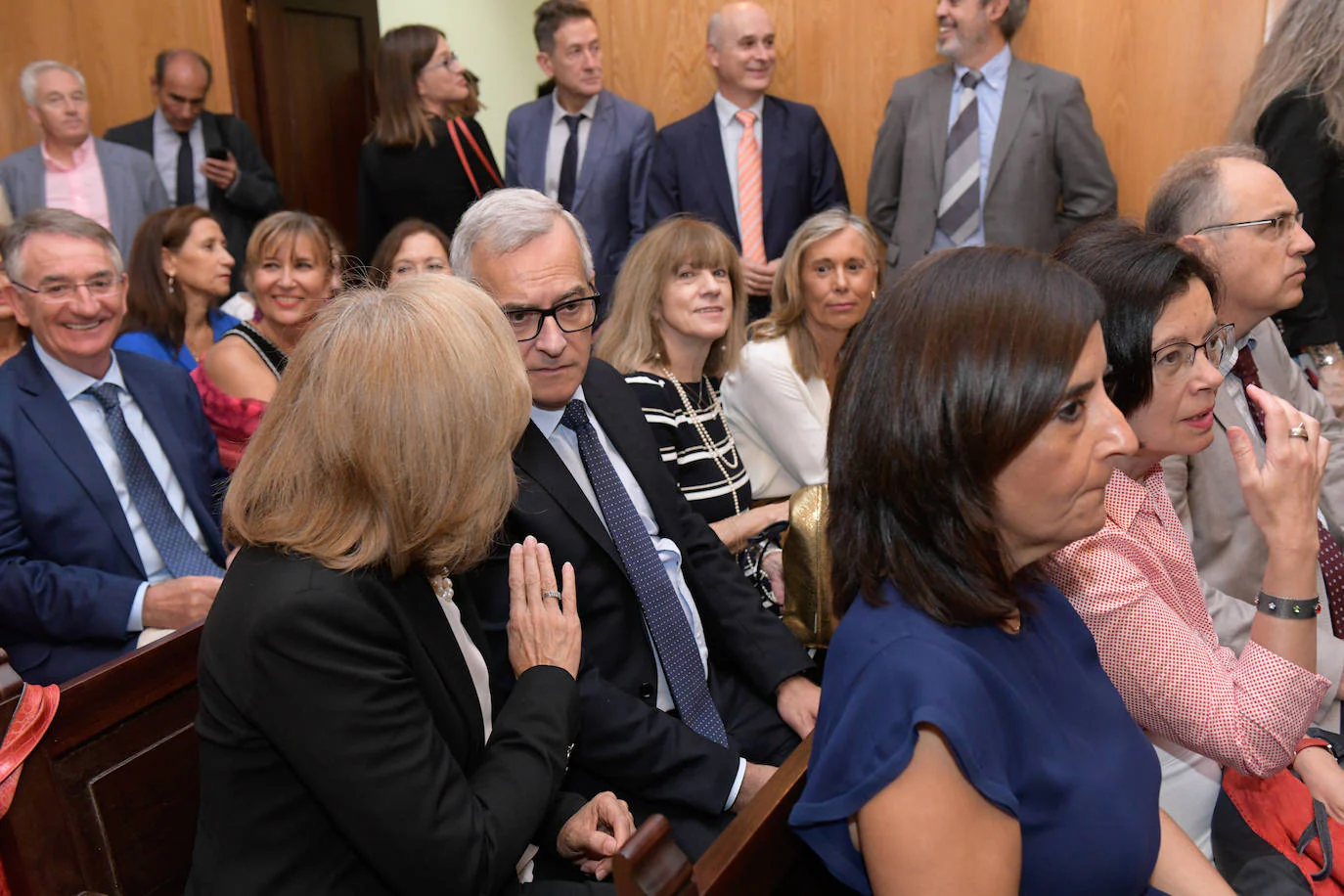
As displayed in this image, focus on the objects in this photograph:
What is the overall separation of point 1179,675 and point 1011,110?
122 inches

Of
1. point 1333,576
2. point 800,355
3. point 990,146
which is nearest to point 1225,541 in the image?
point 1333,576

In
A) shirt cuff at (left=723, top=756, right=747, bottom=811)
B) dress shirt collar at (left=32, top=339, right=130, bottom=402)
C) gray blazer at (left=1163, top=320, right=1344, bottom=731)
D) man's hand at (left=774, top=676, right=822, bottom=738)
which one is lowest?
shirt cuff at (left=723, top=756, right=747, bottom=811)

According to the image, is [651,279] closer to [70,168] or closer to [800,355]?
[800,355]

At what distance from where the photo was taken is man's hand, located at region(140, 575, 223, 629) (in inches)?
85.8

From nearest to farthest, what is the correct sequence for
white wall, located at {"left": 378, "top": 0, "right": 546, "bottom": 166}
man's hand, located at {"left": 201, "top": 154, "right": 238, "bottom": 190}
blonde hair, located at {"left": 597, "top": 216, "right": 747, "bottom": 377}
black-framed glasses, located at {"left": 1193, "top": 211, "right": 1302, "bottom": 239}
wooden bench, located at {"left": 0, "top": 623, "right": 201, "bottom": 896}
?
wooden bench, located at {"left": 0, "top": 623, "right": 201, "bottom": 896}
black-framed glasses, located at {"left": 1193, "top": 211, "right": 1302, "bottom": 239}
blonde hair, located at {"left": 597, "top": 216, "right": 747, "bottom": 377}
man's hand, located at {"left": 201, "top": 154, "right": 238, "bottom": 190}
white wall, located at {"left": 378, "top": 0, "right": 546, "bottom": 166}

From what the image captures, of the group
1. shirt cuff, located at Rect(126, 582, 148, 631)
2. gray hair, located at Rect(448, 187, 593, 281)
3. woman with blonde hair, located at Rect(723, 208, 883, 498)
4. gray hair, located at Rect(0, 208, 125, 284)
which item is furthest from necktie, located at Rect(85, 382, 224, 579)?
woman with blonde hair, located at Rect(723, 208, 883, 498)

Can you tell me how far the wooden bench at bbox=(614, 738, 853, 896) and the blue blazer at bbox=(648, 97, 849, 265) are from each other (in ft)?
10.9

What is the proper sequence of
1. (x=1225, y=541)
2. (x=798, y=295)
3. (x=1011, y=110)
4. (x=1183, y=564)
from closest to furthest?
(x=1183, y=564) < (x=1225, y=541) < (x=798, y=295) < (x=1011, y=110)

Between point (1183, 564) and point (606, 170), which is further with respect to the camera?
point (606, 170)

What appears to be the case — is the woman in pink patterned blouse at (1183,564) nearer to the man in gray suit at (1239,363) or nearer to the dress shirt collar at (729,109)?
the man in gray suit at (1239,363)

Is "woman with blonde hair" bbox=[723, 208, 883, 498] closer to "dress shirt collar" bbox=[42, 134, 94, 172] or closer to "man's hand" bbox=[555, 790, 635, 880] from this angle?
"man's hand" bbox=[555, 790, 635, 880]

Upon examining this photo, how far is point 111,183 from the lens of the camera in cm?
501

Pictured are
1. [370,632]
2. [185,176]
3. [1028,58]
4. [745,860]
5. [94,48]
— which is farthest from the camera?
[94,48]

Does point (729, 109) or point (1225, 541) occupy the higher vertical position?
point (729, 109)
